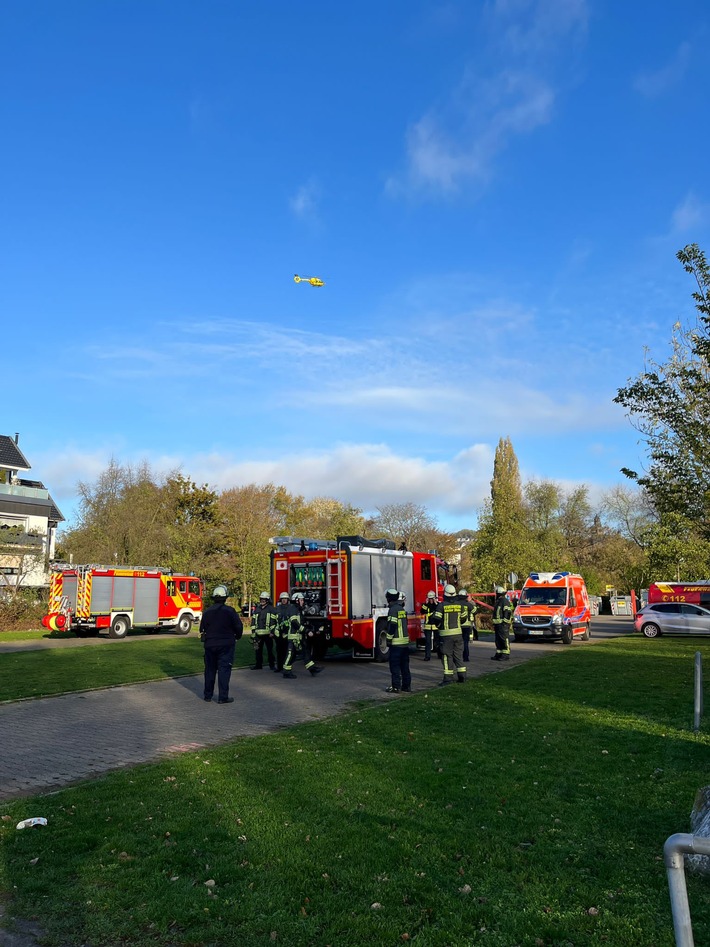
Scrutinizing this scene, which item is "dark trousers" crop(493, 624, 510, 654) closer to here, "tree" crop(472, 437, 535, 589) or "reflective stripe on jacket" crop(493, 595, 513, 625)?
"reflective stripe on jacket" crop(493, 595, 513, 625)

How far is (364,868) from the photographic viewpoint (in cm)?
475

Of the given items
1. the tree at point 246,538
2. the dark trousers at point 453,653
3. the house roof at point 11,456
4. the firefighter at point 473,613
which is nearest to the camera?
the dark trousers at point 453,653

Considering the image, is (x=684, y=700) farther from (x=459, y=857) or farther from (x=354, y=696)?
(x=459, y=857)

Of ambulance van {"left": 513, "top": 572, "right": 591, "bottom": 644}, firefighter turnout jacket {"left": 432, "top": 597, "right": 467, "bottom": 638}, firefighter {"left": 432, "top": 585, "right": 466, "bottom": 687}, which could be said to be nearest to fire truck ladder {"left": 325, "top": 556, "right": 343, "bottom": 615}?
firefighter {"left": 432, "top": 585, "right": 466, "bottom": 687}

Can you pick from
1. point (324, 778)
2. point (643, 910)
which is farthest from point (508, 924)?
point (324, 778)

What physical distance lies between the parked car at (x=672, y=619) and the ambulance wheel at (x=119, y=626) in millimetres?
21272

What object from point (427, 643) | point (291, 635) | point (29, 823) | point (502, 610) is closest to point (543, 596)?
point (502, 610)

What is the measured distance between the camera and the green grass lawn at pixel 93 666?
45.6 feet

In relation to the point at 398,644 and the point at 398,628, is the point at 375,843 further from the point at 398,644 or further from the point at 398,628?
the point at 398,644

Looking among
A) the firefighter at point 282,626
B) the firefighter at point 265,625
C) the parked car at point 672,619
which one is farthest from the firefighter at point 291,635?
the parked car at point 672,619

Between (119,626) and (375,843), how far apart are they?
26835mm

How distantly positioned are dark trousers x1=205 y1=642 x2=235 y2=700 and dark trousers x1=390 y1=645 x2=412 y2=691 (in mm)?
3045

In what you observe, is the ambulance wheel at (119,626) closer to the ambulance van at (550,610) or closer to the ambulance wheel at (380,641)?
the ambulance wheel at (380,641)

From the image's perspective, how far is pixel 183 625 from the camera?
33094mm
